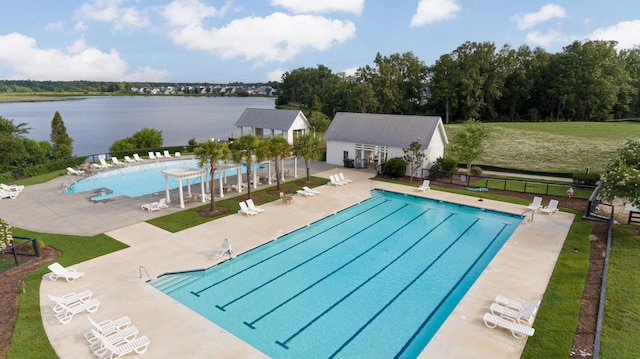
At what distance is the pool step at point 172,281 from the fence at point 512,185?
18.6 metres

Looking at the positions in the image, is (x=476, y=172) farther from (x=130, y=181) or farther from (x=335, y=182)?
(x=130, y=181)

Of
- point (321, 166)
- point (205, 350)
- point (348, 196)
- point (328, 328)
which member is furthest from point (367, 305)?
point (321, 166)

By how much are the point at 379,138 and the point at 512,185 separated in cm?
986

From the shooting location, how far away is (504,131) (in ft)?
132

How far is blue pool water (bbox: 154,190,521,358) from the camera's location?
31.6 feet

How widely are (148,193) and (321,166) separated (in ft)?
44.2

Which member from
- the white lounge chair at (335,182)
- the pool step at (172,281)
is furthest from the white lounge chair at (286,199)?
the pool step at (172,281)

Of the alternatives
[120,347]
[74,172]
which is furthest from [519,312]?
[74,172]

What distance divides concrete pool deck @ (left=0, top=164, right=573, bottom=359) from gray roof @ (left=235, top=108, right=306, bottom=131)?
1786 centimetres

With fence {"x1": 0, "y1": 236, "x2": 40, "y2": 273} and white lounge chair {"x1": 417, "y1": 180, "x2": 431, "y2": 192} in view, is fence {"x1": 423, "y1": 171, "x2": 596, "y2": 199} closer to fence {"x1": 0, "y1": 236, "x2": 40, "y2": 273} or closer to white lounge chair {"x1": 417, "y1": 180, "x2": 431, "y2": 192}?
white lounge chair {"x1": 417, "y1": 180, "x2": 431, "y2": 192}

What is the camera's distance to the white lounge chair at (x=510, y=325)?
898 centimetres

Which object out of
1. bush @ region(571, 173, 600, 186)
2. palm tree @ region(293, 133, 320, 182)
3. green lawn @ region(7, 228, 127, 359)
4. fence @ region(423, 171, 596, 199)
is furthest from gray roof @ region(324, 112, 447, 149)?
green lawn @ region(7, 228, 127, 359)

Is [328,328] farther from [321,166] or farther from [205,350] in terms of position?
[321,166]

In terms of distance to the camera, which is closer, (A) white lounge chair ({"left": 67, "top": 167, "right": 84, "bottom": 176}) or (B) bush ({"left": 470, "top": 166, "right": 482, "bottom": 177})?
(B) bush ({"left": 470, "top": 166, "right": 482, "bottom": 177})
